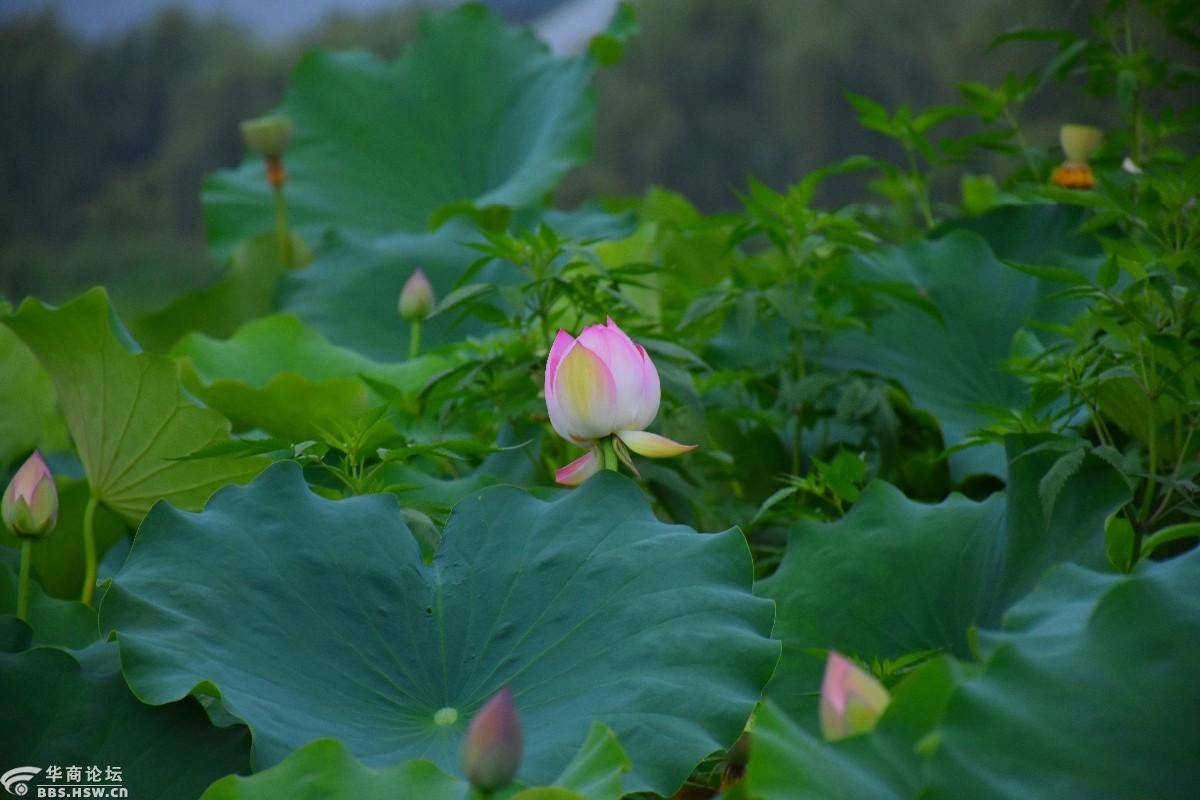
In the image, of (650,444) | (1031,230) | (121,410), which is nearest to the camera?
(650,444)

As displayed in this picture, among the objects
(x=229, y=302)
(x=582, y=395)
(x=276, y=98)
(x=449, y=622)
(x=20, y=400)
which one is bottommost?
(x=276, y=98)

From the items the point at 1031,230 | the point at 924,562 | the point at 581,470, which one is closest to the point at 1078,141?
the point at 1031,230

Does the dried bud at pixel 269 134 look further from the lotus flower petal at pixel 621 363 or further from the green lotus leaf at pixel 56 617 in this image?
the lotus flower petal at pixel 621 363

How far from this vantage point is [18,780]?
589 mm

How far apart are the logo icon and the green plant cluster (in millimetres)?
14

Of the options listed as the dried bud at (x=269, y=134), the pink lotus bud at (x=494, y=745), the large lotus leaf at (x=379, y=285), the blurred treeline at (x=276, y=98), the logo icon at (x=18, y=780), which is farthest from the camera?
the blurred treeline at (x=276, y=98)

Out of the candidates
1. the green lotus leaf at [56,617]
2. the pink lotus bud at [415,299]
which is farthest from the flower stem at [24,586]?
the pink lotus bud at [415,299]

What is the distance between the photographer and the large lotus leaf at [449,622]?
23.6 inches

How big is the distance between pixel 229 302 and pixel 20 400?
42cm

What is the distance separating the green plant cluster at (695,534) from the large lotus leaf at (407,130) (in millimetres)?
487

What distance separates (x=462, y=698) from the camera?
0.65 m

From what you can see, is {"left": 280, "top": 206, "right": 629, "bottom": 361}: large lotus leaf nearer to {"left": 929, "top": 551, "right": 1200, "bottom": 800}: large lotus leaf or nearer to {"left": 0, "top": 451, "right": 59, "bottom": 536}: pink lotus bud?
{"left": 0, "top": 451, "right": 59, "bottom": 536}: pink lotus bud

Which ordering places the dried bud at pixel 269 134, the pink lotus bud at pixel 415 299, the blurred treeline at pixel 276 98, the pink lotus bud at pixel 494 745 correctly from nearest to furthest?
the pink lotus bud at pixel 494 745
the pink lotus bud at pixel 415 299
the dried bud at pixel 269 134
the blurred treeline at pixel 276 98

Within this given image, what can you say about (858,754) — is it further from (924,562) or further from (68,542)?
(68,542)
